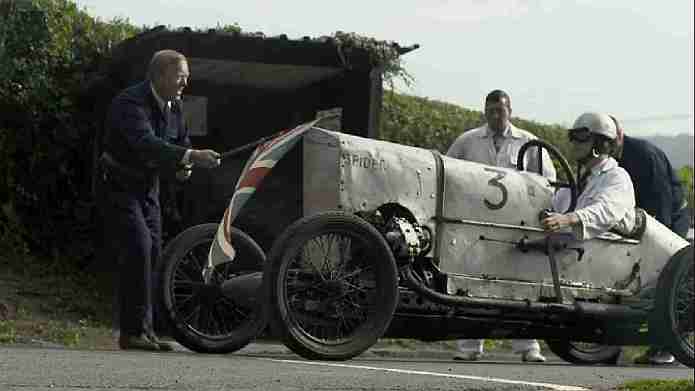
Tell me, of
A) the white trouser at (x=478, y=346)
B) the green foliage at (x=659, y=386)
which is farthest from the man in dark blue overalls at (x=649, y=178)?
the green foliage at (x=659, y=386)

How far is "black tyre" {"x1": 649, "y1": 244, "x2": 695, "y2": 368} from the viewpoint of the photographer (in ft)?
31.0

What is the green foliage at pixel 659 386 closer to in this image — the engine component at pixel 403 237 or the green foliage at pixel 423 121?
the engine component at pixel 403 237

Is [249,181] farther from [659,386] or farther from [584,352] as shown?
[584,352]

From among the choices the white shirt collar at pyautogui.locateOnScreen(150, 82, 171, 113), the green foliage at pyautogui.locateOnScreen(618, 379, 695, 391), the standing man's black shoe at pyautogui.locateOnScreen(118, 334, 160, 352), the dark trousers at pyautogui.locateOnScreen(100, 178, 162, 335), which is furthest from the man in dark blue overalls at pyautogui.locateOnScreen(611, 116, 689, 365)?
the green foliage at pyautogui.locateOnScreen(618, 379, 695, 391)

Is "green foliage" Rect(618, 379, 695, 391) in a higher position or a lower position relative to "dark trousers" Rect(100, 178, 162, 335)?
lower

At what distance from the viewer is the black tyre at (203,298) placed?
8773mm

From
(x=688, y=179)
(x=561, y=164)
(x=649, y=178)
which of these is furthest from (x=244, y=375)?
(x=688, y=179)

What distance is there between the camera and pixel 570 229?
369 inches

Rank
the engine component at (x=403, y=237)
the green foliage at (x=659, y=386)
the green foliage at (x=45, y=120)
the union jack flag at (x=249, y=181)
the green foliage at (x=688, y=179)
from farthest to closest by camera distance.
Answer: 1. the green foliage at (x=688, y=179)
2. the green foliage at (x=45, y=120)
3. the engine component at (x=403, y=237)
4. the union jack flag at (x=249, y=181)
5. the green foliage at (x=659, y=386)

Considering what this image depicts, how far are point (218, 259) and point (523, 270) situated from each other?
1966mm

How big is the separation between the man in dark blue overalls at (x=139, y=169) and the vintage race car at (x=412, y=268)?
19 centimetres

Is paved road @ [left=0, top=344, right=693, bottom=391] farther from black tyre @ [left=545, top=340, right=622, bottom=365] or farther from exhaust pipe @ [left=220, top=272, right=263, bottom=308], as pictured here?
black tyre @ [left=545, top=340, right=622, bottom=365]

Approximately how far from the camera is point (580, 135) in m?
9.85

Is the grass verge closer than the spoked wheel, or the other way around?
the spoked wheel
